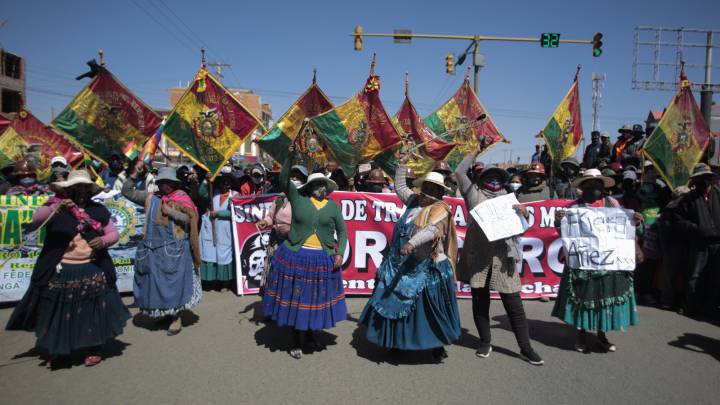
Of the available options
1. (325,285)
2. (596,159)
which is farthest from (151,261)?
(596,159)

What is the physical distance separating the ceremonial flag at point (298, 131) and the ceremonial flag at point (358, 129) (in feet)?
0.73

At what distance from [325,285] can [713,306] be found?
566cm

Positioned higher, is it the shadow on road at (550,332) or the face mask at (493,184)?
the face mask at (493,184)

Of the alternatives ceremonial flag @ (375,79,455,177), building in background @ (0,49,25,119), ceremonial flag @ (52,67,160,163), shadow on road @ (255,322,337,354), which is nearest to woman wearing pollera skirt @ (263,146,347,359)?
shadow on road @ (255,322,337,354)

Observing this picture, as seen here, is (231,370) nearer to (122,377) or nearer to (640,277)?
(122,377)

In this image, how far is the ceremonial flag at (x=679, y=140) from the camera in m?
7.38

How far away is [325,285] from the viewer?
4.73m

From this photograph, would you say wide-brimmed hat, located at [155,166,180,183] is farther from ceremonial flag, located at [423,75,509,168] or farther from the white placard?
ceremonial flag, located at [423,75,509,168]

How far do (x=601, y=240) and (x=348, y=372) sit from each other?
293 cm

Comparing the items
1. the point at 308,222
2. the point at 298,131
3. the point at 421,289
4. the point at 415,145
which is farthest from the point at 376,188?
the point at 421,289

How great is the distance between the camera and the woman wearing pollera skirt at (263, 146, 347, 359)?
4.65 metres

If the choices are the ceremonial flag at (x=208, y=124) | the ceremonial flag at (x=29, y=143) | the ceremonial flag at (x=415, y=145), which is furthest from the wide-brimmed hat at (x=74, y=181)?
the ceremonial flag at (x=415, y=145)

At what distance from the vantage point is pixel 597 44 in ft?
47.4

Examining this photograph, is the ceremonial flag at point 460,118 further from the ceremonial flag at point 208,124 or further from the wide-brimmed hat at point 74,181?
the wide-brimmed hat at point 74,181
